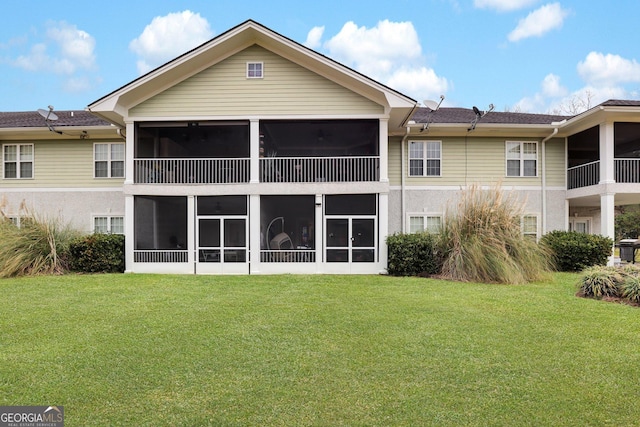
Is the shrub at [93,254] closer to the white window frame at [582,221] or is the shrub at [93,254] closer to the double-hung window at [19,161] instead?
the double-hung window at [19,161]

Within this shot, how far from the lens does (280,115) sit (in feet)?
48.6

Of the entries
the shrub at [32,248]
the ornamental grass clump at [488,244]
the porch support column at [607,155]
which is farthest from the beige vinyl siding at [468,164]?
the shrub at [32,248]

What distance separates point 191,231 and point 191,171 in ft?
6.90

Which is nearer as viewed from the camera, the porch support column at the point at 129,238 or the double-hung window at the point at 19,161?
the porch support column at the point at 129,238

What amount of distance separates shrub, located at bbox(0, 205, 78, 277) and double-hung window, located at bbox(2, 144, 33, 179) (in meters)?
3.51

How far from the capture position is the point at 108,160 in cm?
1734

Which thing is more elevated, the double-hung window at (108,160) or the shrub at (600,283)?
the double-hung window at (108,160)

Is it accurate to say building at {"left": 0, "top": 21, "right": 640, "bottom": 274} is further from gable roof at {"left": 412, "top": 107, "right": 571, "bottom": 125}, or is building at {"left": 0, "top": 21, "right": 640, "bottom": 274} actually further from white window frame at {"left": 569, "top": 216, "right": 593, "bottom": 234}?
white window frame at {"left": 569, "top": 216, "right": 593, "bottom": 234}

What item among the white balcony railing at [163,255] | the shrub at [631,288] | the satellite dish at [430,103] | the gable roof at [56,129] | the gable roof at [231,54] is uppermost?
the gable roof at [231,54]

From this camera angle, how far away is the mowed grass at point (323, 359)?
4.39 meters

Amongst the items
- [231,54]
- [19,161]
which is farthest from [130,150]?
[19,161]

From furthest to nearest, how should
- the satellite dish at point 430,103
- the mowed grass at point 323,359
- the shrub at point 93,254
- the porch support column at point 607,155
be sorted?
the porch support column at point 607,155
the satellite dish at point 430,103
the shrub at point 93,254
the mowed grass at point 323,359

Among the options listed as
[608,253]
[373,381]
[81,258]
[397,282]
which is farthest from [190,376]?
[608,253]

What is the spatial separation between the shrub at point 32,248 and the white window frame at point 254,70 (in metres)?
8.09
